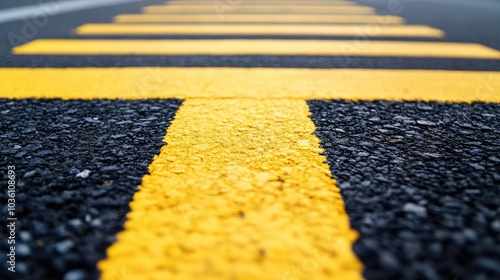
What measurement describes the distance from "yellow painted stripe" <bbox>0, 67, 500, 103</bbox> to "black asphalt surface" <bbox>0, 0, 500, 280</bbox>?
0.20 m

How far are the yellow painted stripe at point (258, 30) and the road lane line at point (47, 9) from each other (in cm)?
162

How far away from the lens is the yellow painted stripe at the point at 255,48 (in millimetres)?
3900

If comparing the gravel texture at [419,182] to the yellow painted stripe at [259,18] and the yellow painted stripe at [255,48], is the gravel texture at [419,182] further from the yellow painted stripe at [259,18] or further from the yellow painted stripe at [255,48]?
the yellow painted stripe at [259,18]

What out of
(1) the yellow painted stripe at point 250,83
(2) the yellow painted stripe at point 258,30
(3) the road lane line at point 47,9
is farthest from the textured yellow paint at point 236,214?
(3) the road lane line at point 47,9

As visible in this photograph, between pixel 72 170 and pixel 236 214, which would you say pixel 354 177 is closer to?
pixel 236 214

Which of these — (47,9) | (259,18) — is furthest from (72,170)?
(47,9)

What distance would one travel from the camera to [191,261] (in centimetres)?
102

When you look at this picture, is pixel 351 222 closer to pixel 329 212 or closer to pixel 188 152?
pixel 329 212

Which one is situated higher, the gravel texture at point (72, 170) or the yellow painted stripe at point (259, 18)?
the yellow painted stripe at point (259, 18)

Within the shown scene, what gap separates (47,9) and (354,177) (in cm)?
832

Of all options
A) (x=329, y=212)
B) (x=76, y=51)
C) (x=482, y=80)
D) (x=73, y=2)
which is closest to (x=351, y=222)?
(x=329, y=212)

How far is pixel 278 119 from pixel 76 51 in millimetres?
2911

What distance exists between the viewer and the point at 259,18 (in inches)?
271

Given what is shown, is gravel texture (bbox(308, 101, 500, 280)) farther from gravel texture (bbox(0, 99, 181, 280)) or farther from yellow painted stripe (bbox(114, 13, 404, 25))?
yellow painted stripe (bbox(114, 13, 404, 25))
